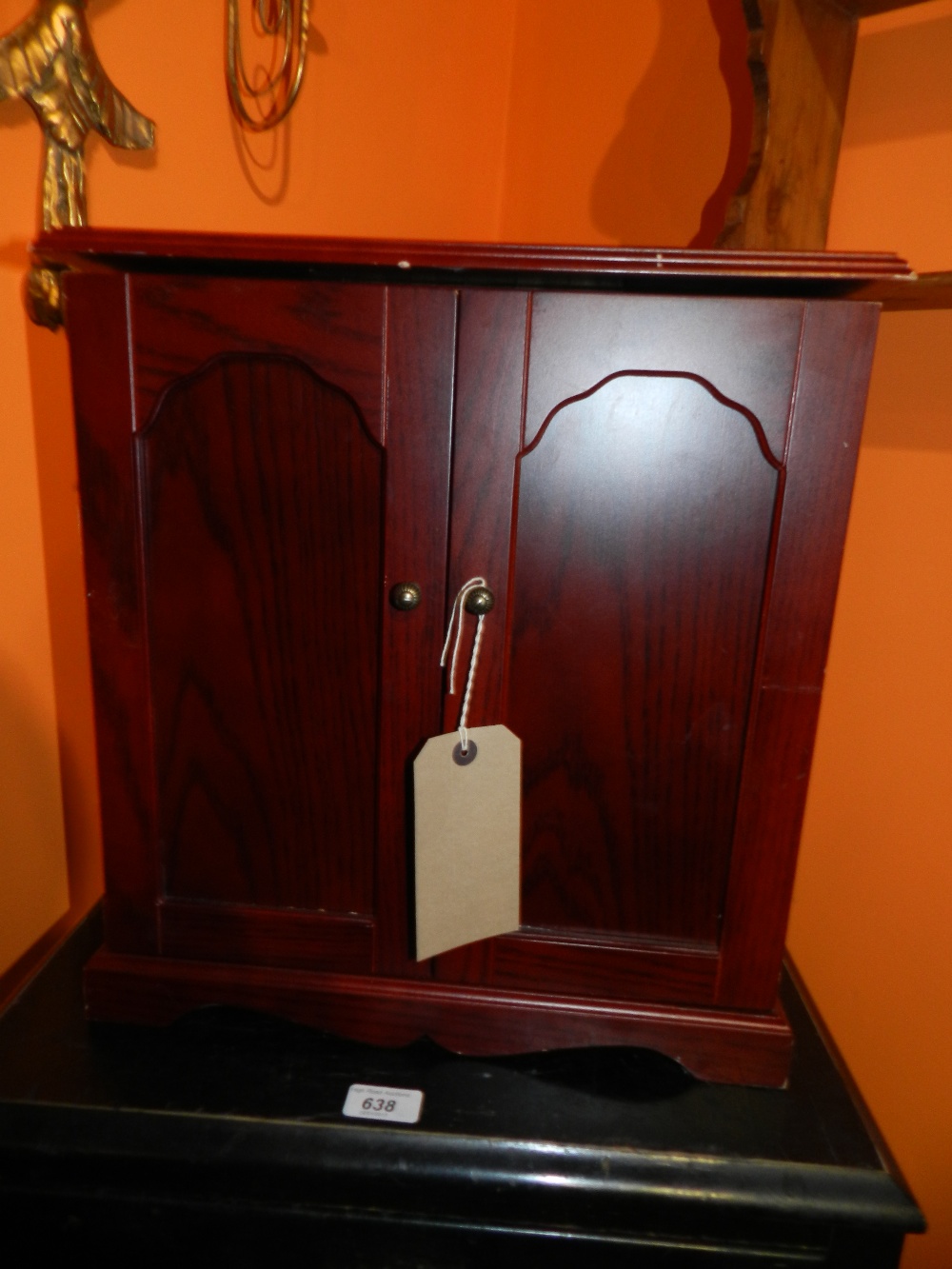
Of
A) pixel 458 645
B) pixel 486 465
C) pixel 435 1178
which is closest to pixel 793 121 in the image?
pixel 486 465

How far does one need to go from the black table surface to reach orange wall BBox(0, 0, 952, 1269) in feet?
1.05

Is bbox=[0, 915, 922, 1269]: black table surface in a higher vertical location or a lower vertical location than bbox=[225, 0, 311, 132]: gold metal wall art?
lower

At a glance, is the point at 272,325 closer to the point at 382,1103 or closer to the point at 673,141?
the point at 382,1103

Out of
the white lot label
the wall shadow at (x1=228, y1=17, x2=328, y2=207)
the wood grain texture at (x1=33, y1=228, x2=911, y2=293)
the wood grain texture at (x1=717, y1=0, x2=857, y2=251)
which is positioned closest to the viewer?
the wood grain texture at (x1=33, y1=228, x2=911, y2=293)

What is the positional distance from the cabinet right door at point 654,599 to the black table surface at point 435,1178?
0.34ft

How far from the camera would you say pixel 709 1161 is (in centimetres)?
62

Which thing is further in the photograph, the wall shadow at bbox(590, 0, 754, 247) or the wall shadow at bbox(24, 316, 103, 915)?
the wall shadow at bbox(590, 0, 754, 247)

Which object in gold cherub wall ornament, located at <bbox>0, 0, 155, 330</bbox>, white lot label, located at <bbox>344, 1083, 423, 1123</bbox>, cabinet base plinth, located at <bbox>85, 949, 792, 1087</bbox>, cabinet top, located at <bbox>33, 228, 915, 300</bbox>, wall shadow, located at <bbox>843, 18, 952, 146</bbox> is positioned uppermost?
wall shadow, located at <bbox>843, 18, 952, 146</bbox>

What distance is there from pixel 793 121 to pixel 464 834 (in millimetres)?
794

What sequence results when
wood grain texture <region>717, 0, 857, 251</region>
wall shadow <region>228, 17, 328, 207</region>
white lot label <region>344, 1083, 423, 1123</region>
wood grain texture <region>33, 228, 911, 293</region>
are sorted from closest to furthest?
wood grain texture <region>33, 228, 911, 293</region>, white lot label <region>344, 1083, 423, 1123</region>, wood grain texture <region>717, 0, 857, 251</region>, wall shadow <region>228, 17, 328, 207</region>

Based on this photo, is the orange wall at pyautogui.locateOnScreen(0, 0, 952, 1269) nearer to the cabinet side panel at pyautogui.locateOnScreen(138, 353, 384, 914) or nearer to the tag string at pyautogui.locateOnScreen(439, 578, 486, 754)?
the cabinet side panel at pyautogui.locateOnScreen(138, 353, 384, 914)

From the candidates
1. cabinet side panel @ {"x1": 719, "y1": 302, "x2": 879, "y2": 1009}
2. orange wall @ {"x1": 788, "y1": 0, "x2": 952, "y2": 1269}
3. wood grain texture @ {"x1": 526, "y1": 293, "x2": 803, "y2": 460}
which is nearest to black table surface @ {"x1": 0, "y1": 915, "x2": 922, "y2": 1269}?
cabinet side panel @ {"x1": 719, "y1": 302, "x2": 879, "y2": 1009}

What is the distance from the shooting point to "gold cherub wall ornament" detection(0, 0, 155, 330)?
0.72 meters

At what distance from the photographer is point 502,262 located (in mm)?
557
